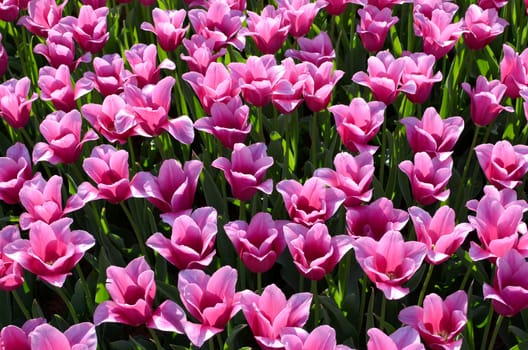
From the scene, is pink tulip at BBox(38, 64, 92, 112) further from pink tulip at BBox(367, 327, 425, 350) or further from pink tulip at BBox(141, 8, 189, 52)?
pink tulip at BBox(367, 327, 425, 350)

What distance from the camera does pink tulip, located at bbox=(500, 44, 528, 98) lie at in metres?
2.32

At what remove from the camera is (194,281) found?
171 cm

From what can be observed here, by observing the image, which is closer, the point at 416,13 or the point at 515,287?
the point at 515,287

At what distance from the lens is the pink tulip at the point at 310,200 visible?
1.87 m

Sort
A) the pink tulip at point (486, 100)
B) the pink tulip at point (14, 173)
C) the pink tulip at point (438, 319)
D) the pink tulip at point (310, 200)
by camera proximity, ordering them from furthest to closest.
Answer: the pink tulip at point (486, 100) < the pink tulip at point (14, 173) < the pink tulip at point (310, 200) < the pink tulip at point (438, 319)

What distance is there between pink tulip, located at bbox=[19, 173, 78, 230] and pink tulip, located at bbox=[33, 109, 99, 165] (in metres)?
0.14

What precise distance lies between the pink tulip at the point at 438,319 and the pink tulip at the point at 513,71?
2.89 feet

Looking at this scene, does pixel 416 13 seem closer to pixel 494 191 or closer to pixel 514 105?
pixel 514 105

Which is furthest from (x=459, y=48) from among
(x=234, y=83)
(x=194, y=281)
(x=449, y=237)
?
(x=194, y=281)

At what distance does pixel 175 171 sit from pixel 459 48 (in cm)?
140

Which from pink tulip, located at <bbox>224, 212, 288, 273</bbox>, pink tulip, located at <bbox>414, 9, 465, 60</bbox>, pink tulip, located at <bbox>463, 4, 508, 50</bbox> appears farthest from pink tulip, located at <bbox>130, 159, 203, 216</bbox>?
pink tulip, located at <bbox>463, 4, 508, 50</bbox>

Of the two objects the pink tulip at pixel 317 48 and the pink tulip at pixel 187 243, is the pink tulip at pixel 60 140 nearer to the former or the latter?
the pink tulip at pixel 187 243

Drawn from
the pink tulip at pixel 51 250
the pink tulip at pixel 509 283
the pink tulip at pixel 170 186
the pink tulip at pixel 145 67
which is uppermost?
the pink tulip at pixel 145 67

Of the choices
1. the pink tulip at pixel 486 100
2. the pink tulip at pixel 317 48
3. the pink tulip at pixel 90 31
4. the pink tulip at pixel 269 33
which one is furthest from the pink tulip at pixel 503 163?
the pink tulip at pixel 90 31
